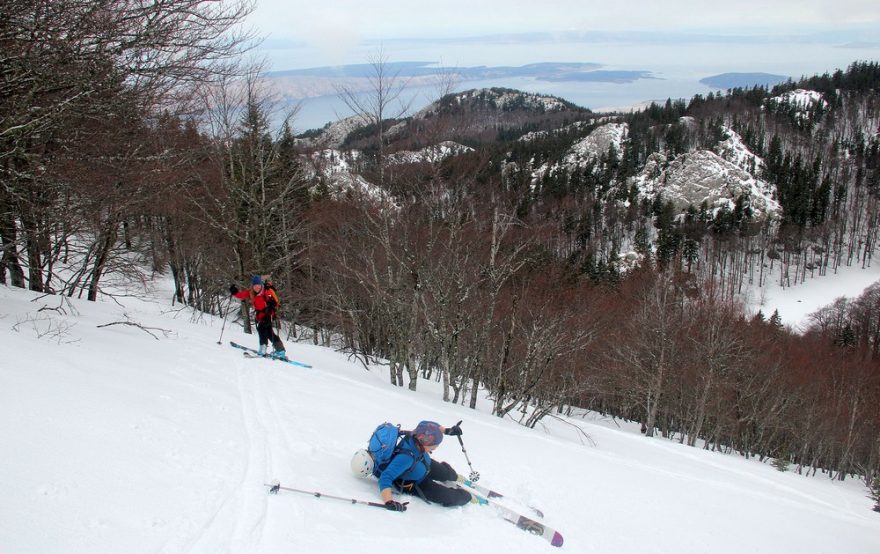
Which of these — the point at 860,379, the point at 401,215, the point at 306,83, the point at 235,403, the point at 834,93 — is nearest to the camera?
the point at 235,403

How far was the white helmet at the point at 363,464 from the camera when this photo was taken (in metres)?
5.45

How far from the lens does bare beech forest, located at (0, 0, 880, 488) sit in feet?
24.0

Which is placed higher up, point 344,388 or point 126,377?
point 126,377

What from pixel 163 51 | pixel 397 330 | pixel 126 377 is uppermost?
pixel 163 51

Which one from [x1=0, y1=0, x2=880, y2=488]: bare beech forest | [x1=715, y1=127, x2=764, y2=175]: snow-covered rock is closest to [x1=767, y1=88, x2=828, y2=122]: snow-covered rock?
[x1=715, y1=127, x2=764, y2=175]: snow-covered rock

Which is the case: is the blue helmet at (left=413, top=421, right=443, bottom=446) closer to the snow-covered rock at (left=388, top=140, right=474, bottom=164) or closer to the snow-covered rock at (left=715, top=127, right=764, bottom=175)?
the snow-covered rock at (left=388, top=140, right=474, bottom=164)

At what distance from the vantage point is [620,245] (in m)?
108

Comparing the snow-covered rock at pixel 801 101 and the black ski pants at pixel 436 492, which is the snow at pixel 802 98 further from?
the black ski pants at pixel 436 492

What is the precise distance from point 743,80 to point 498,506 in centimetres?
22293

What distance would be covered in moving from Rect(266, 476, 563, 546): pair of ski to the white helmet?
0.50 m

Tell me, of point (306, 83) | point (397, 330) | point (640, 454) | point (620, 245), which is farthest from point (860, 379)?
point (620, 245)

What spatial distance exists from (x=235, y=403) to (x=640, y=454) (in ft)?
31.3

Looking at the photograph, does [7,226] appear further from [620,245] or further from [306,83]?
[620,245]

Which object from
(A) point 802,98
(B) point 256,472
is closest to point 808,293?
(A) point 802,98
